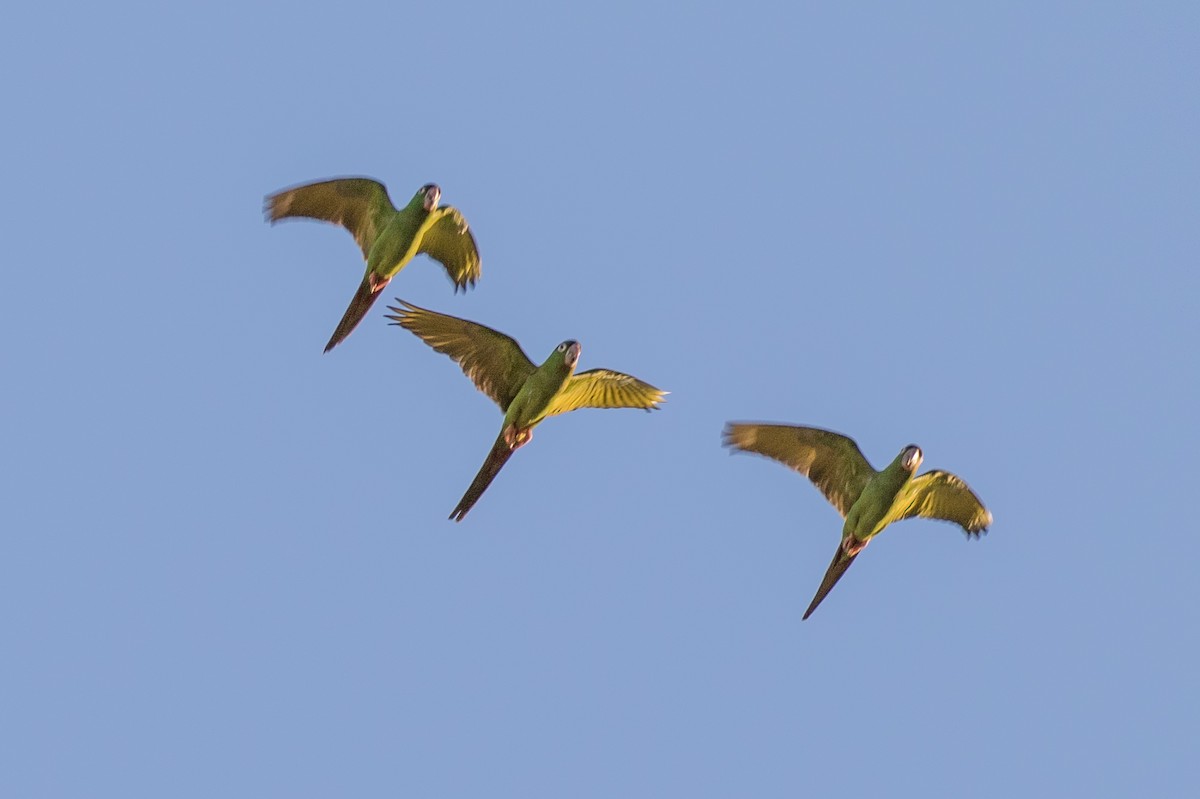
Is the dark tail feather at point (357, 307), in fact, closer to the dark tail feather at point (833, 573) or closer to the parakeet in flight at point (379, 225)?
the parakeet in flight at point (379, 225)

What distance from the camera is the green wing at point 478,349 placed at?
19031 millimetres

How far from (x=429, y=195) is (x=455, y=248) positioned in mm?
1575

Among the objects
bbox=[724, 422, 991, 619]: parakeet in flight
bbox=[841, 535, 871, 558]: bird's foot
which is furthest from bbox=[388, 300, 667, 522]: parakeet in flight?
bbox=[841, 535, 871, 558]: bird's foot

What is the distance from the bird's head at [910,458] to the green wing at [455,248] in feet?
22.3

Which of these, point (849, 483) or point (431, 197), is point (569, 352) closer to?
point (431, 197)

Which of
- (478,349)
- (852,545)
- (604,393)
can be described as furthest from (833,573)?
(478,349)

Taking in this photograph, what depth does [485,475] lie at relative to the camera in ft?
63.5

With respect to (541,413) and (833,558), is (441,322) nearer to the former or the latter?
(541,413)

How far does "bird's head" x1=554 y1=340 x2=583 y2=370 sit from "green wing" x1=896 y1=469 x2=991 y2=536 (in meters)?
4.79

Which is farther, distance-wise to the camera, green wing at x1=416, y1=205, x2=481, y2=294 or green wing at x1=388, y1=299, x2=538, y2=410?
green wing at x1=416, y1=205, x2=481, y2=294

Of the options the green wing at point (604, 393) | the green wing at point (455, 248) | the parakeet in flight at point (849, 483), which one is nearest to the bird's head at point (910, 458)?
the parakeet in flight at point (849, 483)

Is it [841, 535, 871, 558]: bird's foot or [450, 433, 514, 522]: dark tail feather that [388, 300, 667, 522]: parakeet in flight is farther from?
[841, 535, 871, 558]: bird's foot

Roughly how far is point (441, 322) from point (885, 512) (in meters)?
6.39

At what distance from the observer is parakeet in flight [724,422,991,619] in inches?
766
